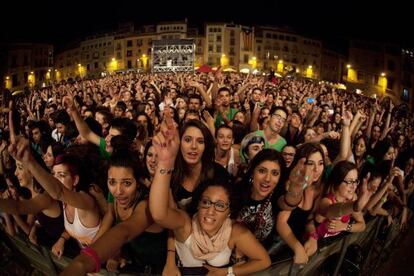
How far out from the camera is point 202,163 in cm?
364

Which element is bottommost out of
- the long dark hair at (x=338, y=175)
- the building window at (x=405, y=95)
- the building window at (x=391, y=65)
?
the long dark hair at (x=338, y=175)

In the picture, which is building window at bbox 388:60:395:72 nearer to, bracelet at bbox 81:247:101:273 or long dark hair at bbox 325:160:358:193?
long dark hair at bbox 325:160:358:193

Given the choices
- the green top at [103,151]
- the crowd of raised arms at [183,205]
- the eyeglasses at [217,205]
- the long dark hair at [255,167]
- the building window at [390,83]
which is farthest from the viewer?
the building window at [390,83]

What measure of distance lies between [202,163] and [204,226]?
3.63 ft

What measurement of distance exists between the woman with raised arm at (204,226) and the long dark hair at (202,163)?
0.73m

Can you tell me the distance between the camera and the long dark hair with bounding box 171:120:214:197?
345 centimetres

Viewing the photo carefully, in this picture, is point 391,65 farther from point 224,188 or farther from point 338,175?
point 224,188

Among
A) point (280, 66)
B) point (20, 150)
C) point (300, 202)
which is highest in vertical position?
point (280, 66)

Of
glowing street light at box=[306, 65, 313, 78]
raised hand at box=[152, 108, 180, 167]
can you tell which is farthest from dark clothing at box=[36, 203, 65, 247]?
glowing street light at box=[306, 65, 313, 78]

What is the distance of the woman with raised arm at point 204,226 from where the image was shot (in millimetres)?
2449

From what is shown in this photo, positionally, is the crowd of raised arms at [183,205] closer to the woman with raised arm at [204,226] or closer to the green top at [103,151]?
the woman with raised arm at [204,226]

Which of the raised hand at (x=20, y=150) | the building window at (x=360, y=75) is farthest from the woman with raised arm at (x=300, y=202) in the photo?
the building window at (x=360, y=75)

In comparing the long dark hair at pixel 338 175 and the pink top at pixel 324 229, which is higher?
the long dark hair at pixel 338 175

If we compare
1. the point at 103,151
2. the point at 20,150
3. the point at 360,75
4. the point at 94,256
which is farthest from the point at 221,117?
the point at 360,75
